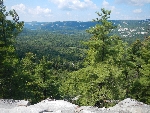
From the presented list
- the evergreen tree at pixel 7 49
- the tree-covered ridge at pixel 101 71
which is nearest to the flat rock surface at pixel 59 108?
the tree-covered ridge at pixel 101 71

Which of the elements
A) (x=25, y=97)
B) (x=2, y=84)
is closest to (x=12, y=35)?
(x=2, y=84)

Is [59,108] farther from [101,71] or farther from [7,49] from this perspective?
[7,49]

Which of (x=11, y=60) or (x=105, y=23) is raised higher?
(x=105, y=23)

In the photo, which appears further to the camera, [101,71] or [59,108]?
[101,71]

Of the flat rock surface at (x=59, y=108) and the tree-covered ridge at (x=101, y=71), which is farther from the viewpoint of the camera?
the tree-covered ridge at (x=101, y=71)

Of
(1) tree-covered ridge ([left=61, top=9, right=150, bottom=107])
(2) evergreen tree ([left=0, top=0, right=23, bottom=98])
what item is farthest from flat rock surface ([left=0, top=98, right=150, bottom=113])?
(2) evergreen tree ([left=0, top=0, right=23, bottom=98])

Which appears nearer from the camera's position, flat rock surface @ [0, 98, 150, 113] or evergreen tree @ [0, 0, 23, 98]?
flat rock surface @ [0, 98, 150, 113]

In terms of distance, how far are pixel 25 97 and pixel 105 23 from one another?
13.1m

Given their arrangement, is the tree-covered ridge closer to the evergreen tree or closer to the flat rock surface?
the flat rock surface

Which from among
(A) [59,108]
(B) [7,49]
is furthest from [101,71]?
(B) [7,49]

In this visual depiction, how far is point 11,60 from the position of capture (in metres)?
24.8

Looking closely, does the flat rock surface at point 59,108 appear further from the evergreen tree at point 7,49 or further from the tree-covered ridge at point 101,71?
the evergreen tree at point 7,49

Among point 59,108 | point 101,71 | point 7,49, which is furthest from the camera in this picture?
point 7,49

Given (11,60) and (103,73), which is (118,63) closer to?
(103,73)
